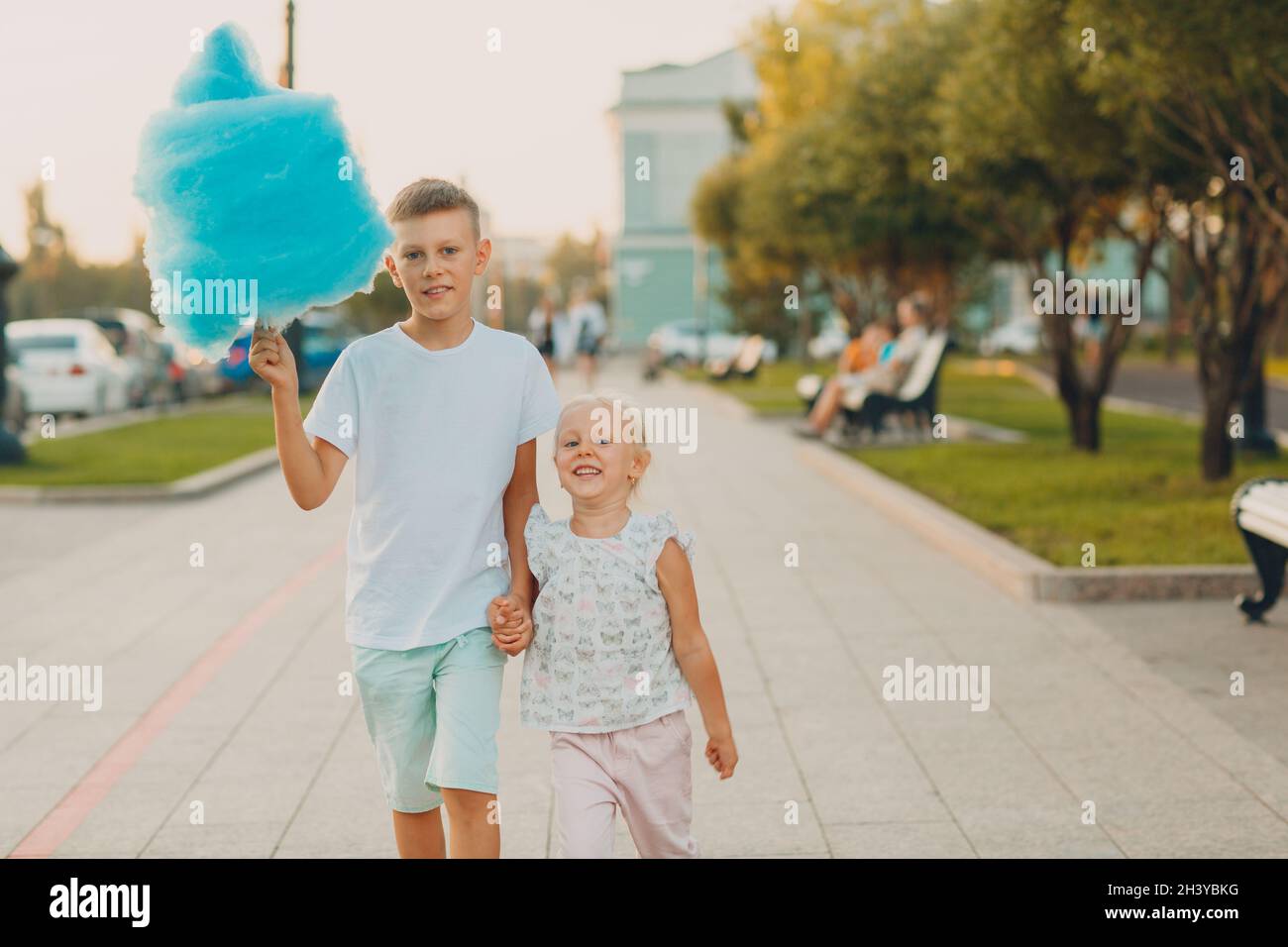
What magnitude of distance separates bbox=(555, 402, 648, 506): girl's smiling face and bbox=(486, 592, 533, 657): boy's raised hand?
29 centimetres

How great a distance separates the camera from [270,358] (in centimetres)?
342

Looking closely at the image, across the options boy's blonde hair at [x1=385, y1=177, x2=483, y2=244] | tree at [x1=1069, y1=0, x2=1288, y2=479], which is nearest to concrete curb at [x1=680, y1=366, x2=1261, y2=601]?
tree at [x1=1069, y1=0, x2=1288, y2=479]

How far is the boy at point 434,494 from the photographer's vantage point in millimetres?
3645

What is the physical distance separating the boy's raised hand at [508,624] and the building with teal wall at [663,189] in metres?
62.3

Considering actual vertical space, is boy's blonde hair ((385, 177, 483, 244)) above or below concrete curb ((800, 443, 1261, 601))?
above

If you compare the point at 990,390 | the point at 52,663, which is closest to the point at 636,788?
the point at 52,663

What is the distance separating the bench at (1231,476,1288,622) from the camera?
25.9 feet

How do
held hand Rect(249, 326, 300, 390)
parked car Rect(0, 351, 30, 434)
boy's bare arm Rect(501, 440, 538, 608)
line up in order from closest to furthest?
held hand Rect(249, 326, 300, 390) → boy's bare arm Rect(501, 440, 538, 608) → parked car Rect(0, 351, 30, 434)

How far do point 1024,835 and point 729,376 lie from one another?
3066 cm

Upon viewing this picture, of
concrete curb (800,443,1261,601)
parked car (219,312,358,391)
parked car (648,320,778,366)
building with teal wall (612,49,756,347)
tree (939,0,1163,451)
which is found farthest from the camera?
building with teal wall (612,49,756,347)

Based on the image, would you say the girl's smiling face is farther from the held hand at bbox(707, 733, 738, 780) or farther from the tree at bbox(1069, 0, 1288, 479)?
the tree at bbox(1069, 0, 1288, 479)

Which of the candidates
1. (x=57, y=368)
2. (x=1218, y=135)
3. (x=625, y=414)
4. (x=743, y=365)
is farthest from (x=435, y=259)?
(x=743, y=365)

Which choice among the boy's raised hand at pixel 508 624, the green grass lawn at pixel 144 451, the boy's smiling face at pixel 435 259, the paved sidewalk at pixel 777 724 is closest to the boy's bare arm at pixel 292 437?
the boy's smiling face at pixel 435 259

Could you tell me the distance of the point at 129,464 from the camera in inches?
652
